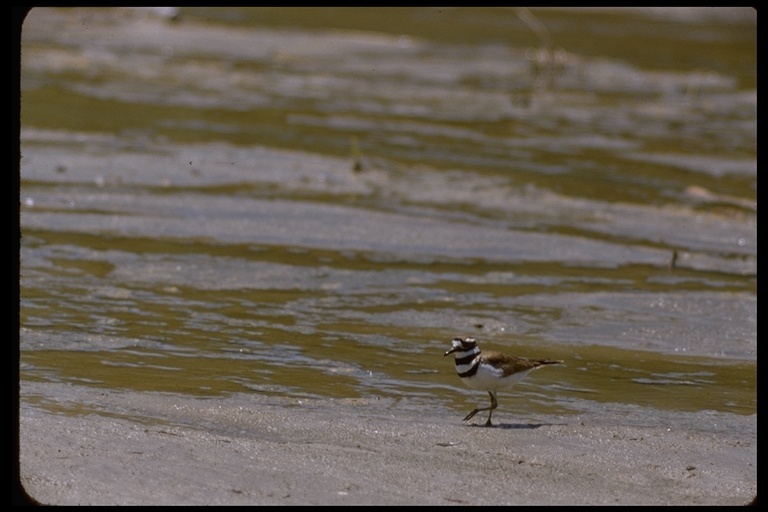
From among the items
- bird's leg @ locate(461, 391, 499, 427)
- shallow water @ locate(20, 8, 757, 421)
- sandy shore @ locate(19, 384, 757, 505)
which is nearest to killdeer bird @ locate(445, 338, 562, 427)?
bird's leg @ locate(461, 391, 499, 427)

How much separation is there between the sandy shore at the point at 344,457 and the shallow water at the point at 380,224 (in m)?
0.42

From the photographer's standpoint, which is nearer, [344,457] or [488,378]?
[344,457]

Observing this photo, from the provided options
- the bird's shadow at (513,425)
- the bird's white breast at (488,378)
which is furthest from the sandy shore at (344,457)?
the bird's white breast at (488,378)

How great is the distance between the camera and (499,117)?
17078 millimetres

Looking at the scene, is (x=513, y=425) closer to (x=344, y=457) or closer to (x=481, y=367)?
(x=481, y=367)

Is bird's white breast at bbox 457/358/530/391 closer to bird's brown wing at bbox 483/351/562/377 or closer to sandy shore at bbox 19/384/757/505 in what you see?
bird's brown wing at bbox 483/351/562/377

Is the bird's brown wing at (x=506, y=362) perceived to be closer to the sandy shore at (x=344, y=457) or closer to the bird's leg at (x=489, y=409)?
the bird's leg at (x=489, y=409)

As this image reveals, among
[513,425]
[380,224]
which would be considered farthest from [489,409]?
[380,224]

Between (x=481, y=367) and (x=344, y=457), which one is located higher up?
(x=481, y=367)

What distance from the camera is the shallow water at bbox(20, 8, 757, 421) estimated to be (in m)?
7.64

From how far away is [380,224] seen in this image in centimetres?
1120

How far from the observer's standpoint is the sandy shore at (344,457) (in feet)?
17.9

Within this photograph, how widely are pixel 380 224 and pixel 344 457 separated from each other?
5.40 meters
